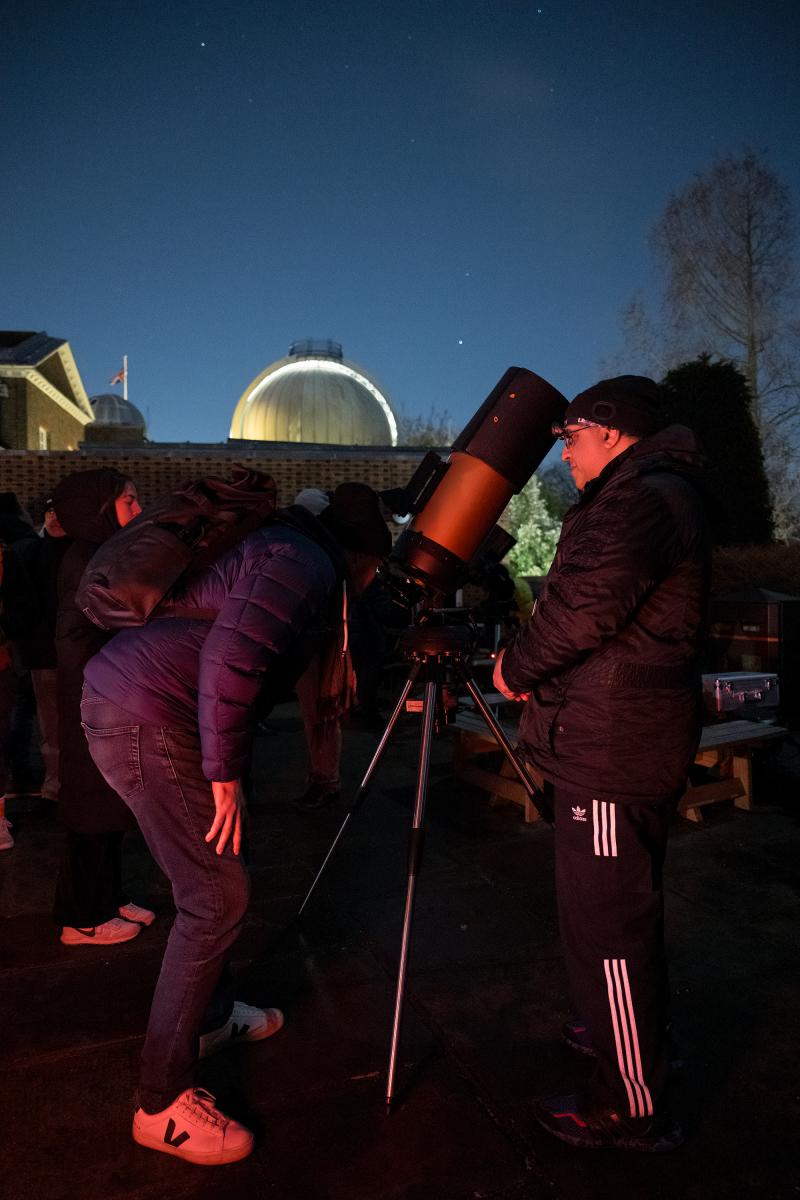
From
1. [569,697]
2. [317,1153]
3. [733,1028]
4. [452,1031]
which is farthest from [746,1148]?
[569,697]

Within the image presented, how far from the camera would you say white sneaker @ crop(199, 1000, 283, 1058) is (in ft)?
8.34

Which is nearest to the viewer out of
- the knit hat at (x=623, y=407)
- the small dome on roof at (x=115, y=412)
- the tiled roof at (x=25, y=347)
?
the knit hat at (x=623, y=407)

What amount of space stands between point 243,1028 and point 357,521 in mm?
1708

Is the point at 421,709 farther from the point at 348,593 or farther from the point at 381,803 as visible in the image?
the point at 381,803

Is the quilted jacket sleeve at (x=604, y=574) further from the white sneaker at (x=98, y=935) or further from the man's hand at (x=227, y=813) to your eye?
the white sneaker at (x=98, y=935)

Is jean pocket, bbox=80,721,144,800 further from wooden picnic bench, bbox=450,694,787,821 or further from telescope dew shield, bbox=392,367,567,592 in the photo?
wooden picnic bench, bbox=450,694,787,821

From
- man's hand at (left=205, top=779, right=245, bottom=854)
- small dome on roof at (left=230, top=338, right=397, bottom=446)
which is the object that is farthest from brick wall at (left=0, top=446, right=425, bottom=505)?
man's hand at (left=205, top=779, right=245, bottom=854)

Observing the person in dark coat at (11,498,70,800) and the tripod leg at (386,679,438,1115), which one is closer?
the tripod leg at (386,679,438,1115)

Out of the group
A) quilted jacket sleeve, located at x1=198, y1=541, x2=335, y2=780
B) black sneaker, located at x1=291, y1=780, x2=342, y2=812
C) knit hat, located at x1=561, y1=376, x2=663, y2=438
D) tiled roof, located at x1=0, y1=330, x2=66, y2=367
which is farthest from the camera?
tiled roof, located at x1=0, y1=330, x2=66, y2=367

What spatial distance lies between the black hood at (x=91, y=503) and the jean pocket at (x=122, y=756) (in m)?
1.44

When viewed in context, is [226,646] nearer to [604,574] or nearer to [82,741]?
[604,574]

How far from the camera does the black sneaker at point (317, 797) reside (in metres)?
5.14

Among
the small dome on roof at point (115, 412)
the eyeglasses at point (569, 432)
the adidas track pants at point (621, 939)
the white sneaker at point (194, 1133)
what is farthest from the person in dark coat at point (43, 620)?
the small dome on roof at point (115, 412)

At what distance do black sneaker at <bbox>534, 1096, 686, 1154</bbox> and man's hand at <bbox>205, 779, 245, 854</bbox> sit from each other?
1182 mm
